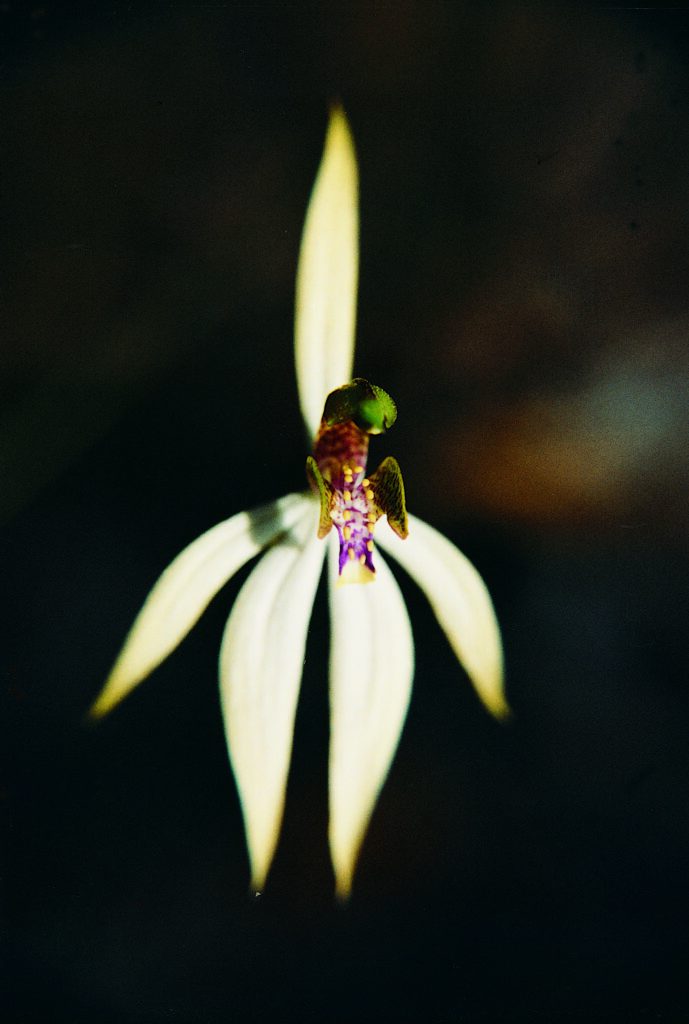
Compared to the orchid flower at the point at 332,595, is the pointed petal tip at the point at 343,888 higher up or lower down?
lower down

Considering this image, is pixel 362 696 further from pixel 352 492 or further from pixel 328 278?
pixel 328 278

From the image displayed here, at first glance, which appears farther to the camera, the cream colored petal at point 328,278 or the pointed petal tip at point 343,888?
the pointed petal tip at point 343,888

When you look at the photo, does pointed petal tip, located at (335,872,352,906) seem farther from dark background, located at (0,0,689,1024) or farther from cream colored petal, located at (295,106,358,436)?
cream colored petal, located at (295,106,358,436)

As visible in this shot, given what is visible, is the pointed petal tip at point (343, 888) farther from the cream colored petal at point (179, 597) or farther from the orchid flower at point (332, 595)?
the cream colored petal at point (179, 597)

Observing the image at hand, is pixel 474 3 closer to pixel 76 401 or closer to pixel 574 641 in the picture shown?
pixel 76 401

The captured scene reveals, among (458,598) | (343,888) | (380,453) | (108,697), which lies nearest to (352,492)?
(380,453)

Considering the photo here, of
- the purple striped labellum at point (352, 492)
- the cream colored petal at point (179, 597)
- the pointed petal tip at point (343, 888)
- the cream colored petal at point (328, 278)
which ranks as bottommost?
the pointed petal tip at point (343, 888)

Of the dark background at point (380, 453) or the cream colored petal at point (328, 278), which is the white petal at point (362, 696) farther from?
the cream colored petal at point (328, 278)

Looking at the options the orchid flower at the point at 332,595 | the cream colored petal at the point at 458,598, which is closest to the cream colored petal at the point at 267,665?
the orchid flower at the point at 332,595
